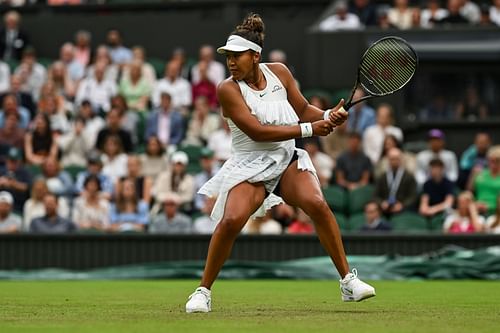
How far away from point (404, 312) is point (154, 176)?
28.0 ft

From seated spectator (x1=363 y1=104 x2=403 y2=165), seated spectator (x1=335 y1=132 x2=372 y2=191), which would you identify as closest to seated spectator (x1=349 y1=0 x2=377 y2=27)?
seated spectator (x1=363 y1=104 x2=403 y2=165)

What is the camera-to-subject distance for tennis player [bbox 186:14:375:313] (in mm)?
7379

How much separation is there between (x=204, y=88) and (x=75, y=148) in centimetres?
205

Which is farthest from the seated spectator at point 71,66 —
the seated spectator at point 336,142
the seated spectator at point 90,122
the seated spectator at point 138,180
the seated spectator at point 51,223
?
the seated spectator at point 336,142

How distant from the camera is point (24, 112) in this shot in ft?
56.2

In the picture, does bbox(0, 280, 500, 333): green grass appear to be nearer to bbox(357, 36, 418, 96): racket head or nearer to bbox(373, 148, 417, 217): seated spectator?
bbox(357, 36, 418, 96): racket head

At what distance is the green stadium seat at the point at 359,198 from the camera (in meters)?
14.8

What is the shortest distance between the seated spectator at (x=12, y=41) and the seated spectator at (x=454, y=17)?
6.51m

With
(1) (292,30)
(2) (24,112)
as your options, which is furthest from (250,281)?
(1) (292,30)

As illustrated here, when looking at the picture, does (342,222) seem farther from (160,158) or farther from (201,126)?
(201,126)

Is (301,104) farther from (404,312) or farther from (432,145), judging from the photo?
(432,145)

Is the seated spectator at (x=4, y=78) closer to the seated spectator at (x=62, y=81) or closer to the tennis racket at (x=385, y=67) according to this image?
the seated spectator at (x=62, y=81)

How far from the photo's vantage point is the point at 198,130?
54.1 feet

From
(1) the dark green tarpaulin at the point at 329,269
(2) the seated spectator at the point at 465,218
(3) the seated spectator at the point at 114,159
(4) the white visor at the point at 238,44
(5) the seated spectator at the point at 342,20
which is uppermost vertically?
(5) the seated spectator at the point at 342,20
